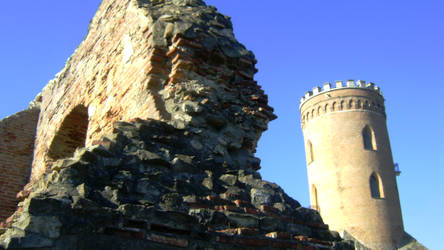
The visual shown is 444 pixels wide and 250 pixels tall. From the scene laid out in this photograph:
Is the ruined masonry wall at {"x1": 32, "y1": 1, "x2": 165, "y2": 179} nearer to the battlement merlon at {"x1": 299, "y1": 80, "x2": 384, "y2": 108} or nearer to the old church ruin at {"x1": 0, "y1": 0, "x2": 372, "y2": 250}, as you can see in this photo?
the old church ruin at {"x1": 0, "y1": 0, "x2": 372, "y2": 250}

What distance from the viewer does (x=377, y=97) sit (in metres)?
28.0

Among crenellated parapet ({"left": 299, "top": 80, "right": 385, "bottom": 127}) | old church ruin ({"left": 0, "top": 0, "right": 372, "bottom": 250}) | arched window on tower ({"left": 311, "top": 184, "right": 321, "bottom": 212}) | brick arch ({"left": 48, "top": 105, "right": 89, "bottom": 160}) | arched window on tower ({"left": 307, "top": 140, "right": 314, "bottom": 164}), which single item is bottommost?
old church ruin ({"left": 0, "top": 0, "right": 372, "bottom": 250})

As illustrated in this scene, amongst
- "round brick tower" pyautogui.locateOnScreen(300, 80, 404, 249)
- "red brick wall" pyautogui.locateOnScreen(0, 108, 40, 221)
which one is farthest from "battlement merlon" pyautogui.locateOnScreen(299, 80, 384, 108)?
"red brick wall" pyautogui.locateOnScreen(0, 108, 40, 221)

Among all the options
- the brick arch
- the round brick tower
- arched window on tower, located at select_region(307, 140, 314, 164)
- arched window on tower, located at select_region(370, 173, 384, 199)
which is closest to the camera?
the brick arch

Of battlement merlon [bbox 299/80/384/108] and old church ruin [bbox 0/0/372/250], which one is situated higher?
battlement merlon [bbox 299/80/384/108]

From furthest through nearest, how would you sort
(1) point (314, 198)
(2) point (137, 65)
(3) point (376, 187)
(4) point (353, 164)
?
(1) point (314, 198)
(4) point (353, 164)
(3) point (376, 187)
(2) point (137, 65)

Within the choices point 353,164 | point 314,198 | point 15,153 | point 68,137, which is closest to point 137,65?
point 68,137

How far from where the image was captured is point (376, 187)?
84.5 ft

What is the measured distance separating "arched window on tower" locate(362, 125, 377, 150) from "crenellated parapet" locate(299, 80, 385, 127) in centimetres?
129

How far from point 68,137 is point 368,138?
2337 centimetres

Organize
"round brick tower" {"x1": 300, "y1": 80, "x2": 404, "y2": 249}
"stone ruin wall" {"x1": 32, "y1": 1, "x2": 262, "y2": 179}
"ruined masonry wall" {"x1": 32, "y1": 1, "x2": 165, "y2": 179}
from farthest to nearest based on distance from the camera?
"round brick tower" {"x1": 300, "y1": 80, "x2": 404, "y2": 249} → "ruined masonry wall" {"x1": 32, "y1": 1, "x2": 165, "y2": 179} → "stone ruin wall" {"x1": 32, "y1": 1, "x2": 262, "y2": 179}

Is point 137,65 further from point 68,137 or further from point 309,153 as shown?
point 309,153

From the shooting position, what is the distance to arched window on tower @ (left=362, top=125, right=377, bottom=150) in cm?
2648

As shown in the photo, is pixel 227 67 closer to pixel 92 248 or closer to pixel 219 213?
pixel 219 213
